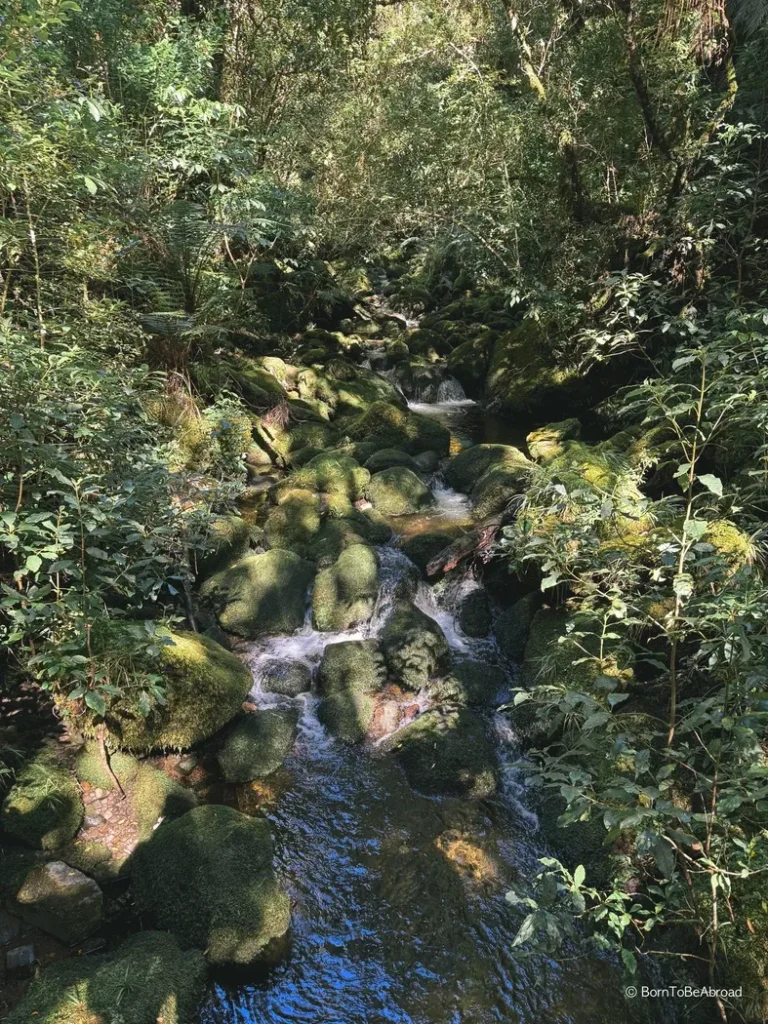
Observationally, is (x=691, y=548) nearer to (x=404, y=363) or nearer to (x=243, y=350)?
(x=243, y=350)

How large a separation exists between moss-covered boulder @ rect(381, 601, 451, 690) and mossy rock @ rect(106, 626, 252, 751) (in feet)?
4.55

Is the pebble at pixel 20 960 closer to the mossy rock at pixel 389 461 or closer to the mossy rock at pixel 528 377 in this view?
the mossy rock at pixel 389 461

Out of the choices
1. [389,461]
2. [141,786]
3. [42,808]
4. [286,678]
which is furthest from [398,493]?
[42,808]

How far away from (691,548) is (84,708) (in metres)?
3.78

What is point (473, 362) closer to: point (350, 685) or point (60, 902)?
point (350, 685)

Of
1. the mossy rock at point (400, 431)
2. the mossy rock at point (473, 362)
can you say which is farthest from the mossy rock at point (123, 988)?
the mossy rock at point (473, 362)

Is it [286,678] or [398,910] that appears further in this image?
[286,678]

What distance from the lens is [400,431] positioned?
9.90 metres

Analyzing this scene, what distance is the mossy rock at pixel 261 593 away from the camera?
6.02 m

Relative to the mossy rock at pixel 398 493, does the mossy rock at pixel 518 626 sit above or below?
below

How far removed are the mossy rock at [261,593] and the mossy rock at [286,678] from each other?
0.51 meters

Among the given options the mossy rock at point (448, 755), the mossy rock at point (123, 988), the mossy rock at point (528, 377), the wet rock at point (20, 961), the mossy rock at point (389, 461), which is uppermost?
the mossy rock at point (528, 377)

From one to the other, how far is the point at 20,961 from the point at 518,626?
4.29 meters

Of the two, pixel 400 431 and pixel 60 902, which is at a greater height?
pixel 400 431
